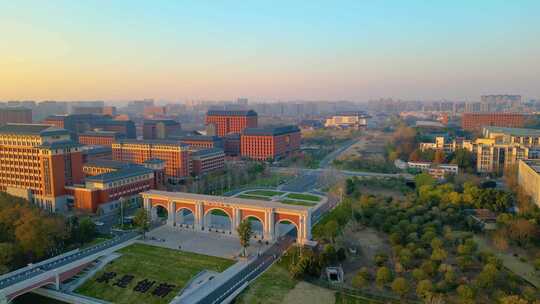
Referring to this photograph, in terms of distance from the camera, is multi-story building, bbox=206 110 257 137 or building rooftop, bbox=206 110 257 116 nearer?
multi-story building, bbox=206 110 257 137

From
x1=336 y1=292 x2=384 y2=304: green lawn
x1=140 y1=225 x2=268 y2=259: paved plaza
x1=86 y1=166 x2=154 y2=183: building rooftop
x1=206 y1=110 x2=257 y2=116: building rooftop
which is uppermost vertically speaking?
x1=206 y1=110 x2=257 y2=116: building rooftop

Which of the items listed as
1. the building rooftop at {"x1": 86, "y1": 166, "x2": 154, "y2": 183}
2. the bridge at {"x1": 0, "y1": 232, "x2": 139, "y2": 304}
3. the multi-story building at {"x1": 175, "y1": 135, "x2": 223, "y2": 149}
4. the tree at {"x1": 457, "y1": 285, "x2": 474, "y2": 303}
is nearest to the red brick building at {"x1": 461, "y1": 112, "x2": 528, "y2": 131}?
the multi-story building at {"x1": 175, "y1": 135, "x2": 223, "y2": 149}

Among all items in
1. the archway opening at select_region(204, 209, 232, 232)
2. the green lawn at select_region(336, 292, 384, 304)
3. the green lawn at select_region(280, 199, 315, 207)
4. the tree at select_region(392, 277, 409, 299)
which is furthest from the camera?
the green lawn at select_region(280, 199, 315, 207)

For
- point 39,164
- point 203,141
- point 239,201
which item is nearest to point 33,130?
point 39,164

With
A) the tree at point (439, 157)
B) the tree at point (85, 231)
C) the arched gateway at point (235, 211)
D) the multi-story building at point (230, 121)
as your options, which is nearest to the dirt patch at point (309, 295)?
the arched gateway at point (235, 211)

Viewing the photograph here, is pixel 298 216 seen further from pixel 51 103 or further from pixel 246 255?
pixel 51 103

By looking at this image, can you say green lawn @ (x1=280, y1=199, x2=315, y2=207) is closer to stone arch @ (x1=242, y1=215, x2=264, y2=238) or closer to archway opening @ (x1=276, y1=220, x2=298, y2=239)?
archway opening @ (x1=276, y1=220, x2=298, y2=239)

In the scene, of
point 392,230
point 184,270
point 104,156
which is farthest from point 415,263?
point 104,156

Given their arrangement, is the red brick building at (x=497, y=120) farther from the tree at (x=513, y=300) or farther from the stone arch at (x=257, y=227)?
the tree at (x=513, y=300)
